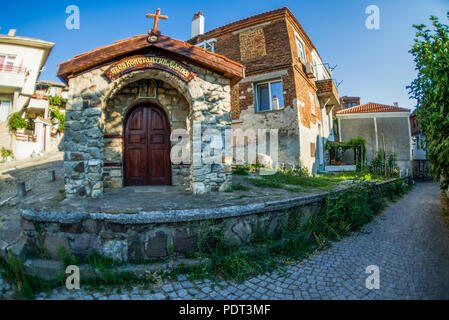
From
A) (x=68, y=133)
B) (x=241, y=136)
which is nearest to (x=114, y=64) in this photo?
(x=68, y=133)

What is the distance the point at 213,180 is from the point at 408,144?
1621 cm

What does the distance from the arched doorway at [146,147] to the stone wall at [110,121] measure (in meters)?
0.28

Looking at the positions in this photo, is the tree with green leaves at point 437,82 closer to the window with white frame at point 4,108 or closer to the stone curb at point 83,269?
the stone curb at point 83,269

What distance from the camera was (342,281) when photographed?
8.52 ft

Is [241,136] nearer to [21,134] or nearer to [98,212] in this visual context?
[98,212]

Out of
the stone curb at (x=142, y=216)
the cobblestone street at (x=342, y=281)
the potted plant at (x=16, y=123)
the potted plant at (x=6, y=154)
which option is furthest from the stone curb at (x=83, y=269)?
the potted plant at (x=16, y=123)

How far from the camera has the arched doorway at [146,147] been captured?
5469 millimetres

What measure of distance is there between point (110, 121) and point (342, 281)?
5.45 m

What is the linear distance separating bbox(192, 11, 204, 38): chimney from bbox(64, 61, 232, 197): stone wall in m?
8.68

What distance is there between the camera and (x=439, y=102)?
134 inches

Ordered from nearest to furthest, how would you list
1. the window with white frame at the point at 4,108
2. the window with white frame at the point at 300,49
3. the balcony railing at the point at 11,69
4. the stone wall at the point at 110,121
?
the stone wall at the point at 110,121
the window with white frame at the point at 300,49
the balcony railing at the point at 11,69
the window with white frame at the point at 4,108

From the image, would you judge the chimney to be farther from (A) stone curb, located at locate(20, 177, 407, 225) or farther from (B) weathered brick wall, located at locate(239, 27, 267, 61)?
(A) stone curb, located at locate(20, 177, 407, 225)
